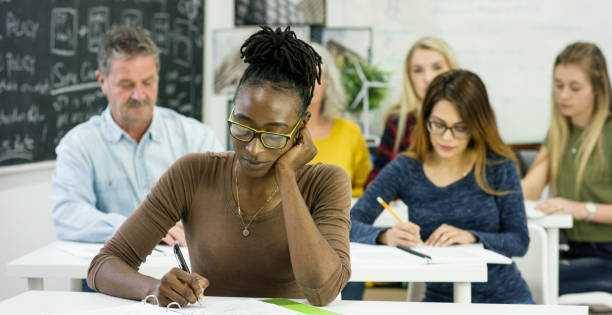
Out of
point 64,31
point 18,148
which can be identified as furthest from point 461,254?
point 64,31

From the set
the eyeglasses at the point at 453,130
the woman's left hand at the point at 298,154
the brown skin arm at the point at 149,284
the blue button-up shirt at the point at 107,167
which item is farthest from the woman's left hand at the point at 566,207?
the brown skin arm at the point at 149,284

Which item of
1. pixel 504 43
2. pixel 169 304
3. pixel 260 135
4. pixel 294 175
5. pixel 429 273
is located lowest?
pixel 429 273

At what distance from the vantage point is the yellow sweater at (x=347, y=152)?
3484 millimetres

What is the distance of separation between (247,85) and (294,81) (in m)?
0.11

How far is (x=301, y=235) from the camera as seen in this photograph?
1.44 m

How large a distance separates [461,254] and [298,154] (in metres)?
0.84

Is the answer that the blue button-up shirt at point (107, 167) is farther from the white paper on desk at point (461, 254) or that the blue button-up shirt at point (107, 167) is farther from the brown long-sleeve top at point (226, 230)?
the white paper on desk at point (461, 254)

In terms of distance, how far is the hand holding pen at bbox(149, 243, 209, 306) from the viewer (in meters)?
1.38

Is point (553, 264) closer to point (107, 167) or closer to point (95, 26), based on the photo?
point (107, 167)

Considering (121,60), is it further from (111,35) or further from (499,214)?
(499,214)

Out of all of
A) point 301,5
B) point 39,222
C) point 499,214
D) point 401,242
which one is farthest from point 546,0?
point 39,222

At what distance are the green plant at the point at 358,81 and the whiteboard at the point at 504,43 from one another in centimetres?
14

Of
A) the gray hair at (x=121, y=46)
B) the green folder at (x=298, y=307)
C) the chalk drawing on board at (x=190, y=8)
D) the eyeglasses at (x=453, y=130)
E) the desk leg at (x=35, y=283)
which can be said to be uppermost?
the chalk drawing on board at (x=190, y=8)

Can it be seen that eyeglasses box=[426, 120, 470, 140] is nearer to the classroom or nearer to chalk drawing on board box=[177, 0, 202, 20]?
the classroom
